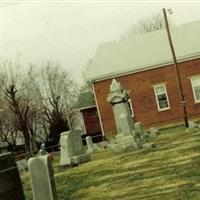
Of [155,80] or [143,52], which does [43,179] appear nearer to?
[155,80]

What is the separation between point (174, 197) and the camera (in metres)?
10.2

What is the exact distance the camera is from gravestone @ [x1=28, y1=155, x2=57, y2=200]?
9.05 meters

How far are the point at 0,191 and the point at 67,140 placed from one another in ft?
45.7

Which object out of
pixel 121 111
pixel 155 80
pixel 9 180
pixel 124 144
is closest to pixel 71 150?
pixel 124 144

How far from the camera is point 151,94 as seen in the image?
135 feet

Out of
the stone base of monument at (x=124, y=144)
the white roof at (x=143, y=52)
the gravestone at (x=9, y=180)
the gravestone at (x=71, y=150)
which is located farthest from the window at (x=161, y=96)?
the gravestone at (x=9, y=180)

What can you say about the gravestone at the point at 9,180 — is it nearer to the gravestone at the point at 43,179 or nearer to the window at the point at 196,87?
the gravestone at the point at 43,179

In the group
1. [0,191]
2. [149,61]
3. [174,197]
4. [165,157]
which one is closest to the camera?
[0,191]

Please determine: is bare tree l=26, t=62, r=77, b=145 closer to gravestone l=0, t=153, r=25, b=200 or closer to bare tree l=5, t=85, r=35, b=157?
bare tree l=5, t=85, r=35, b=157

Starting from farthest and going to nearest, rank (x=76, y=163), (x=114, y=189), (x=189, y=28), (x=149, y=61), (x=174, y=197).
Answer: (x=189, y=28)
(x=149, y=61)
(x=76, y=163)
(x=114, y=189)
(x=174, y=197)

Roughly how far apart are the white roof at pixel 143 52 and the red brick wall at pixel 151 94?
540 mm

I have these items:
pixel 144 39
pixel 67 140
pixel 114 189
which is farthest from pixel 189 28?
pixel 114 189

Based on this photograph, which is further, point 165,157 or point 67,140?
point 67,140

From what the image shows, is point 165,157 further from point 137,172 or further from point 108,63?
point 108,63
